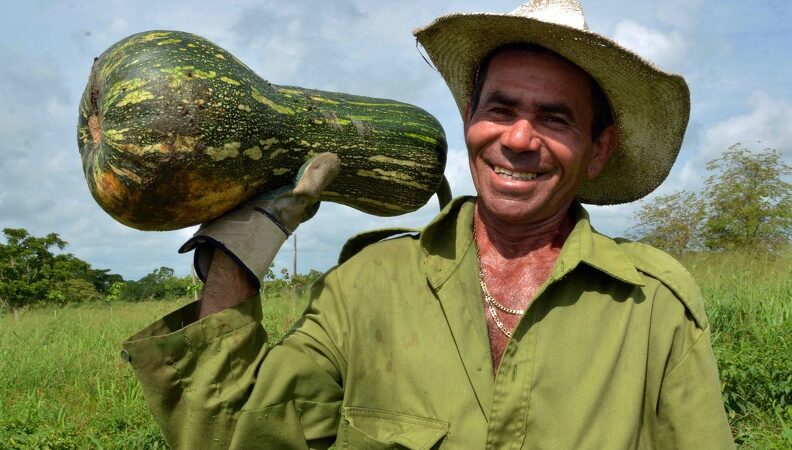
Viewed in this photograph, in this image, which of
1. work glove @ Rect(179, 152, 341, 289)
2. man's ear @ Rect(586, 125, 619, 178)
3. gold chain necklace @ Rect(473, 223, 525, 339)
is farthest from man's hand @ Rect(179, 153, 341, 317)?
man's ear @ Rect(586, 125, 619, 178)

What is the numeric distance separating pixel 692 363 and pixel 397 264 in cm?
102

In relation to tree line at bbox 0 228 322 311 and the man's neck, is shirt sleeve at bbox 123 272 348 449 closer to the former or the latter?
the man's neck

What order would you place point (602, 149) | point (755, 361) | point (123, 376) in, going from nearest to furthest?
1. point (602, 149)
2. point (755, 361)
3. point (123, 376)

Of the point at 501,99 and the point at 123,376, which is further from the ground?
the point at 501,99

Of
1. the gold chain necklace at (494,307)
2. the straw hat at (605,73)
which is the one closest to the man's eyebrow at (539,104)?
the straw hat at (605,73)

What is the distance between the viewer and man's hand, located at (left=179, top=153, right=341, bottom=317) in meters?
2.29

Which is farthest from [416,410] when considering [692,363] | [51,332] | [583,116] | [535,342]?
[51,332]

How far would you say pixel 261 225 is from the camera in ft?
7.73

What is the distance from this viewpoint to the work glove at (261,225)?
2291 millimetres

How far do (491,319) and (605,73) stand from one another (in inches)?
37.8

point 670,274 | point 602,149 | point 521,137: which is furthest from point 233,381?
point 602,149

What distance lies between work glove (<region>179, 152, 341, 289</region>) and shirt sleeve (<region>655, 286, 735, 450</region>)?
130 centimetres

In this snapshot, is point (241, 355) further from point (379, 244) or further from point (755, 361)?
point (755, 361)

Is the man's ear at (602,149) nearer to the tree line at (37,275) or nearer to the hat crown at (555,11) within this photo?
the hat crown at (555,11)
